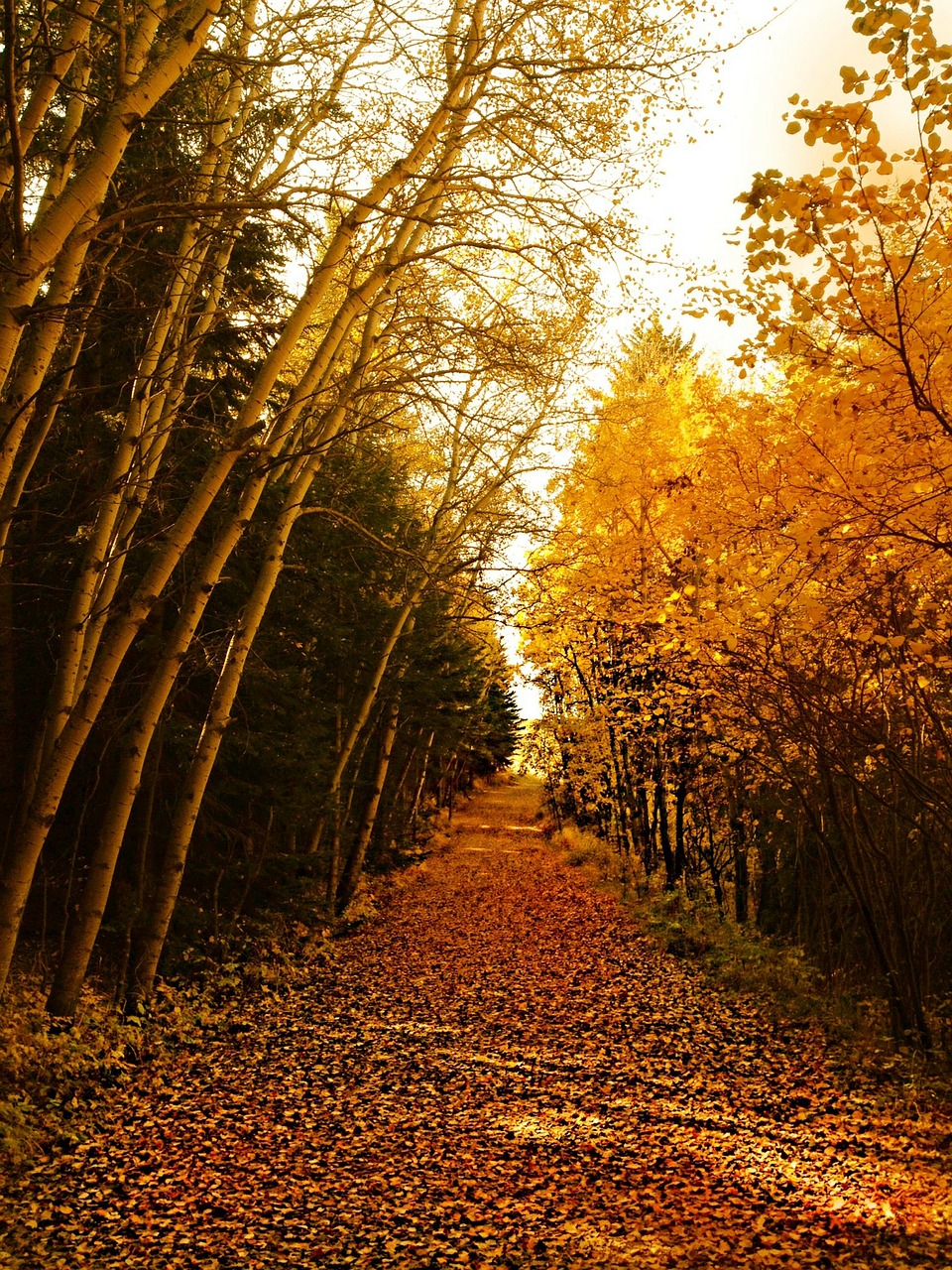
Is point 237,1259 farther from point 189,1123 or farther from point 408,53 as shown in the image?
point 408,53

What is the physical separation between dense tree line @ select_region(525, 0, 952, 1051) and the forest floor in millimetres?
1872

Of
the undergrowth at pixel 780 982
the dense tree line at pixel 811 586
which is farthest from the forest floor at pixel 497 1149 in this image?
the dense tree line at pixel 811 586

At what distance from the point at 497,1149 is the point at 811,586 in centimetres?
352

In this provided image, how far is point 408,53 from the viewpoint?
16.9 feet

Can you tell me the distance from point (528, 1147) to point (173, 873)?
325cm

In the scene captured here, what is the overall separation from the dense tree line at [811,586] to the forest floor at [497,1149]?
1872mm

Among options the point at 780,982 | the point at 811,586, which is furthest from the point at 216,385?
the point at 780,982

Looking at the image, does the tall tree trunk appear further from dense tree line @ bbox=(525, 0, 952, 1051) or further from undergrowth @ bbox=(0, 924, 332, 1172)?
undergrowth @ bbox=(0, 924, 332, 1172)

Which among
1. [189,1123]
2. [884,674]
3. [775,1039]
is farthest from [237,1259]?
[884,674]

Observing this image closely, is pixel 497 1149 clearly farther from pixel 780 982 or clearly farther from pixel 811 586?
pixel 780 982

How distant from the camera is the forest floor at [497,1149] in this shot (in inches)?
147

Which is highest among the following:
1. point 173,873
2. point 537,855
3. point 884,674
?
point 884,674

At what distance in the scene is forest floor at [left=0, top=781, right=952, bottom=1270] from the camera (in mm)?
3734

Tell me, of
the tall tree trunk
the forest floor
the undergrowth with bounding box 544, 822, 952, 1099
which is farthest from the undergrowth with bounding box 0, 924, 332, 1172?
the undergrowth with bounding box 544, 822, 952, 1099
